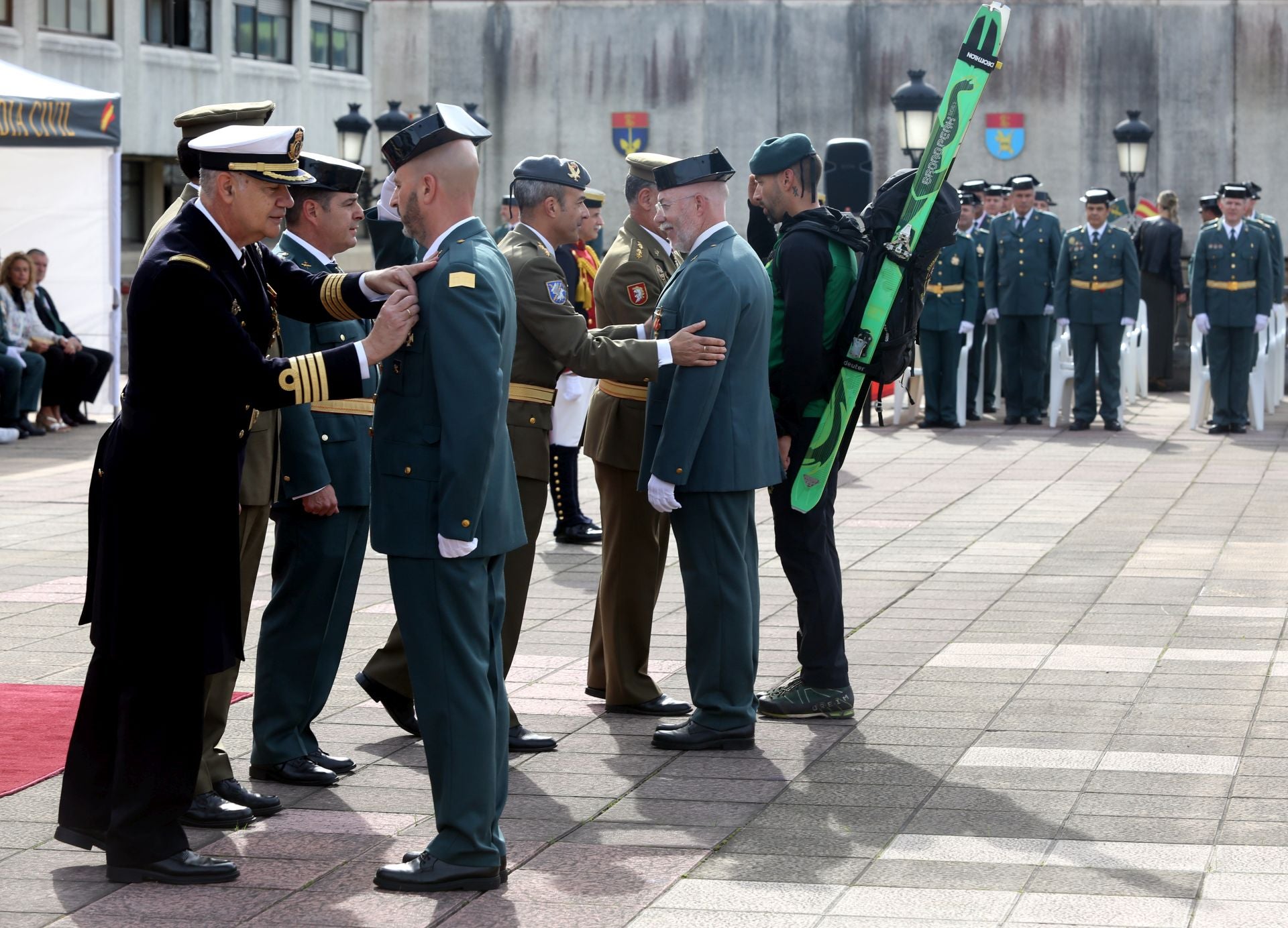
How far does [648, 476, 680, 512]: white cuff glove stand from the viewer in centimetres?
610

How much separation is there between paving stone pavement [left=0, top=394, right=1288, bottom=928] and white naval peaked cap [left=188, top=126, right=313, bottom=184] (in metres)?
0.72

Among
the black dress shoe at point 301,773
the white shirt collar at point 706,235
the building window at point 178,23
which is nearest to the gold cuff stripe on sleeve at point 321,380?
the black dress shoe at point 301,773

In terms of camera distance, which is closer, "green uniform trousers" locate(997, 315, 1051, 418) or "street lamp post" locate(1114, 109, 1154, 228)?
"green uniform trousers" locate(997, 315, 1051, 418)

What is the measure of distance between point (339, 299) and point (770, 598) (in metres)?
4.10

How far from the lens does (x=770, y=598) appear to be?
8.91 metres

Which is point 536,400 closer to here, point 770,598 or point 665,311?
point 665,311

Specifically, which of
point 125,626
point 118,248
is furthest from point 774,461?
point 118,248

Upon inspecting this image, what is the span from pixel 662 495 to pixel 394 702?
1121 millimetres

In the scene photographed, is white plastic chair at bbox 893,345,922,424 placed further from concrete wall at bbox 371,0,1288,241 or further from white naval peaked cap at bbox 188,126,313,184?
concrete wall at bbox 371,0,1288,241

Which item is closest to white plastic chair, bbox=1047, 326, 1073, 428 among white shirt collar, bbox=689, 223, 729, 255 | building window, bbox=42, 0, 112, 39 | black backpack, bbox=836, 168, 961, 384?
black backpack, bbox=836, 168, 961, 384

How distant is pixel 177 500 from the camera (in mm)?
4766

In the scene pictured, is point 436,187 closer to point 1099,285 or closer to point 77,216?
point 77,216

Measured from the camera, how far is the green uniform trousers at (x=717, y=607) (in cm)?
618

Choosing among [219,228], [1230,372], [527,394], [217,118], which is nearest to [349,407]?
[527,394]
